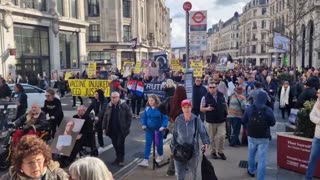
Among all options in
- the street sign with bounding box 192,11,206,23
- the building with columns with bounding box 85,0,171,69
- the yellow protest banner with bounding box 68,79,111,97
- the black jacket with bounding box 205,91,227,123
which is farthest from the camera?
the building with columns with bounding box 85,0,171,69

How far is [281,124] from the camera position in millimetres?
12430

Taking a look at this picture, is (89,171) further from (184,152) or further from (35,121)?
(35,121)

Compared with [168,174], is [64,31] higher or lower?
higher

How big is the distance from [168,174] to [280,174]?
7.57 feet

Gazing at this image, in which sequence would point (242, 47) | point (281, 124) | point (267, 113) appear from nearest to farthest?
point (267, 113)
point (281, 124)
point (242, 47)

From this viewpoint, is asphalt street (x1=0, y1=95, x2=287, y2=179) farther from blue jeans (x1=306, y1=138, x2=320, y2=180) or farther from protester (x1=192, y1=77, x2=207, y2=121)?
blue jeans (x1=306, y1=138, x2=320, y2=180)

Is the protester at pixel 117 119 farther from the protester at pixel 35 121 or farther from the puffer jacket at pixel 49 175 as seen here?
the puffer jacket at pixel 49 175

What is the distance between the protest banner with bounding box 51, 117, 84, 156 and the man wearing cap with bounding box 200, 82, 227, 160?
2.88m

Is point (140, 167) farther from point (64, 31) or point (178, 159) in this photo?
point (64, 31)

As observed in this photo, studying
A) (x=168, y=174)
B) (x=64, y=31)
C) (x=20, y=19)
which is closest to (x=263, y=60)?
(x=64, y=31)

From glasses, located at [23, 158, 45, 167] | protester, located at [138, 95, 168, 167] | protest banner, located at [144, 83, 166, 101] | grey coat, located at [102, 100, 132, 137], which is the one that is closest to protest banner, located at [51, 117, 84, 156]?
grey coat, located at [102, 100, 132, 137]

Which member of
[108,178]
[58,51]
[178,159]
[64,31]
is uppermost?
[64,31]

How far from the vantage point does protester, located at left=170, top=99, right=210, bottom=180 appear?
18.2 ft

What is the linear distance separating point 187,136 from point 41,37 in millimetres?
29585
